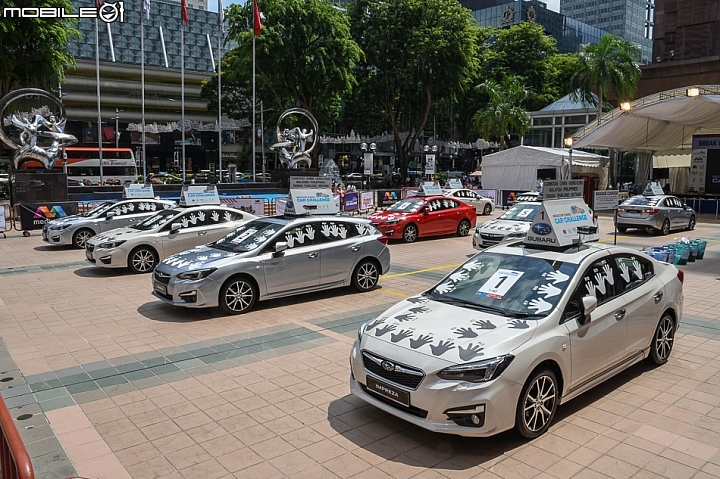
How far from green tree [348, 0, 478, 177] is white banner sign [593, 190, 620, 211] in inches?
1172

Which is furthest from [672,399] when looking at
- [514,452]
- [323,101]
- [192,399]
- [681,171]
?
[681,171]

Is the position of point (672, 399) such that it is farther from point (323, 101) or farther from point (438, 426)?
point (323, 101)

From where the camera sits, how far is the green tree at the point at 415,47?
1706 inches

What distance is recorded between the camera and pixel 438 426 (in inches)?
190

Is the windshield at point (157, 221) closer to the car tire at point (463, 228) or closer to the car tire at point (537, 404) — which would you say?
the car tire at point (463, 228)

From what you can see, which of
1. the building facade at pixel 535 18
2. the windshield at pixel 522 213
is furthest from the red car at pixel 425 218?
the building facade at pixel 535 18

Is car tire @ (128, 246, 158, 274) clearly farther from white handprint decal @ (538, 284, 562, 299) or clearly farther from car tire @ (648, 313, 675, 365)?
car tire @ (648, 313, 675, 365)

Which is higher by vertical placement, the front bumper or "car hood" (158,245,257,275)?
"car hood" (158,245,257,275)

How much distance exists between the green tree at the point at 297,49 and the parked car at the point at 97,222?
23.1 meters

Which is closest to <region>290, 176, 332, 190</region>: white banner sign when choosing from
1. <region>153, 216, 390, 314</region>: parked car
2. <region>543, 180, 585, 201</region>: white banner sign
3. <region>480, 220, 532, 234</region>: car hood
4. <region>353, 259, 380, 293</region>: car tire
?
<region>153, 216, 390, 314</region>: parked car

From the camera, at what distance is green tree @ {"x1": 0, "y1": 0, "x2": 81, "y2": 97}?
31875 mm

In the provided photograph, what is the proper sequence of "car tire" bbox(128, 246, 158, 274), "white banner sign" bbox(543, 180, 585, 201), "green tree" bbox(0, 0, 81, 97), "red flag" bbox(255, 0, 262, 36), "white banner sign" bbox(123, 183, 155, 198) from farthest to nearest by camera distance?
"red flag" bbox(255, 0, 262, 36)
"green tree" bbox(0, 0, 81, 97)
"white banner sign" bbox(123, 183, 155, 198)
"car tire" bbox(128, 246, 158, 274)
"white banner sign" bbox(543, 180, 585, 201)

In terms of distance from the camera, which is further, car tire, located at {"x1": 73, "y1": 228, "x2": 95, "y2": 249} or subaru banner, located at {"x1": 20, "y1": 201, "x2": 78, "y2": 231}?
subaru banner, located at {"x1": 20, "y1": 201, "x2": 78, "y2": 231}

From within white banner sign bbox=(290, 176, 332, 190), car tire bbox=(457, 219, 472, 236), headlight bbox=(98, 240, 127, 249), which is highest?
white banner sign bbox=(290, 176, 332, 190)
